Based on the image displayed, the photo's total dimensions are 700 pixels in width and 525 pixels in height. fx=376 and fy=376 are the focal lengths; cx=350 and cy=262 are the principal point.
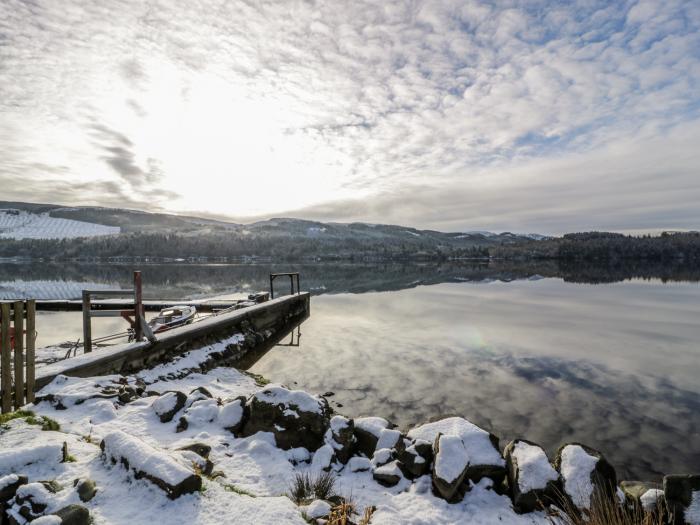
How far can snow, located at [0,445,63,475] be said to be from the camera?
13.6 ft

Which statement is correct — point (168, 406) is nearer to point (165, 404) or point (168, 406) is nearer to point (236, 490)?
point (165, 404)

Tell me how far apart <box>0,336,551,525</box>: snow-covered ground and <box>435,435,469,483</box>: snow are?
181 mm

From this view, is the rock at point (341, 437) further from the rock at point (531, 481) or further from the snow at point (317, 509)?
the rock at point (531, 481)

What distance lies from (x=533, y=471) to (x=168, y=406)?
609cm

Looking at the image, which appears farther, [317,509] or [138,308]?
[138,308]

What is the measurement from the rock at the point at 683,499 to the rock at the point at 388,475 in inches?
140

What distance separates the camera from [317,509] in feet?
14.5

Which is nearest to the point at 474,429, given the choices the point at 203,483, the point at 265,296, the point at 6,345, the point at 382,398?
the point at 203,483

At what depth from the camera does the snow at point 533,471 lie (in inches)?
208

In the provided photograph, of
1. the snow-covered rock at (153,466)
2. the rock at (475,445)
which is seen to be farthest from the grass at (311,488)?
the rock at (475,445)

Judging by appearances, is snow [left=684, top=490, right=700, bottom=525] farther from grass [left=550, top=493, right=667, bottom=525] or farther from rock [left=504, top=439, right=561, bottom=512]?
rock [left=504, top=439, right=561, bottom=512]

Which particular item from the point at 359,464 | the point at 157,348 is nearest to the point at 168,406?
the point at 359,464

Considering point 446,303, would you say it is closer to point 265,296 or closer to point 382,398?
point 265,296

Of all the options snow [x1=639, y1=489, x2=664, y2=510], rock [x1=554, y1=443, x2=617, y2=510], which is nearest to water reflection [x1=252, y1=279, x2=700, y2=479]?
snow [x1=639, y1=489, x2=664, y2=510]
